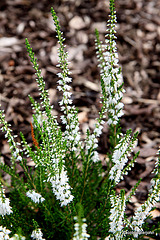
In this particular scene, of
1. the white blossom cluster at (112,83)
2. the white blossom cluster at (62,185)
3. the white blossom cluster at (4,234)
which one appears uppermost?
the white blossom cluster at (112,83)

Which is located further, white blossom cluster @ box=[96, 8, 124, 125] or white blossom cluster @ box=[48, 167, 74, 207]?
white blossom cluster @ box=[96, 8, 124, 125]

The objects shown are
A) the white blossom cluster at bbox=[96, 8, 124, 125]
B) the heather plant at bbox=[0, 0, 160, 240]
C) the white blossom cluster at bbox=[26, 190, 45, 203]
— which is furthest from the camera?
the white blossom cluster at bbox=[26, 190, 45, 203]

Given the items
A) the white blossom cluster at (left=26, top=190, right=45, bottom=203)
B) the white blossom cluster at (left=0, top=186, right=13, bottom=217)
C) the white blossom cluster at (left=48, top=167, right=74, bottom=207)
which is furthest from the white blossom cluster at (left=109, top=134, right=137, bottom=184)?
the white blossom cluster at (left=0, top=186, right=13, bottom=217)

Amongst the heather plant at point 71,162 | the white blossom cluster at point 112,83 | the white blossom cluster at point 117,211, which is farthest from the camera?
the white blossom cluster at point 112,83

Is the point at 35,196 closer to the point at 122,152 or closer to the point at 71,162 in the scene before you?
the point at 71,162

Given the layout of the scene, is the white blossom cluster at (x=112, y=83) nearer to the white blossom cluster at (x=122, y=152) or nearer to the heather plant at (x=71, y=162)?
the heather plant at (x=71, y=162)

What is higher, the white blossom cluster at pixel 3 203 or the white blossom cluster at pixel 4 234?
the white blossom cluster at pixel 3 203

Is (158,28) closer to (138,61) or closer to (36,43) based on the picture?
(138,61)

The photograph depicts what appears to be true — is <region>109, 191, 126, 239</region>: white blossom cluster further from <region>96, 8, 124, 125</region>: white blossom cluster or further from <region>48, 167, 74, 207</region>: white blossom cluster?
<region>96, 8, 124, 125</region>: white blossom cluster

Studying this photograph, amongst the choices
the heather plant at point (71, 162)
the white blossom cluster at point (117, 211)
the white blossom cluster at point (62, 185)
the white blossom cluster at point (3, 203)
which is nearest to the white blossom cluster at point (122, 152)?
the heather plant at point (71, 162)

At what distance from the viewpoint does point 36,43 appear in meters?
6.43

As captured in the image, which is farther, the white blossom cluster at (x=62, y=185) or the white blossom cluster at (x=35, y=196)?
the white blossom cluster at (x=35, y=196)

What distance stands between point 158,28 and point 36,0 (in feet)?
11.1

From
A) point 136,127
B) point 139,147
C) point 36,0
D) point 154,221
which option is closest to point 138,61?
point 136,127
